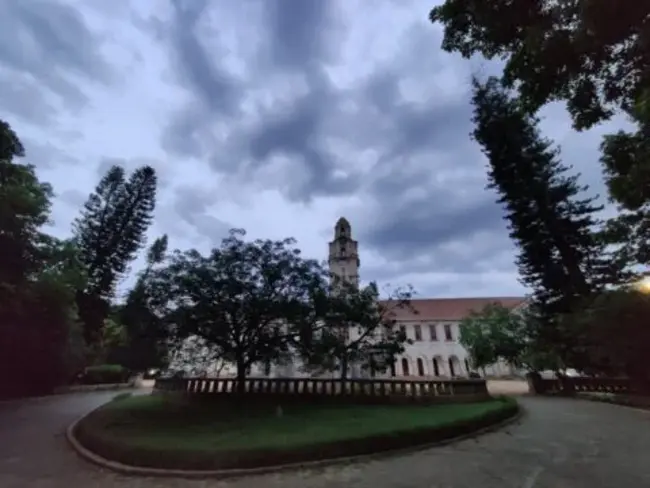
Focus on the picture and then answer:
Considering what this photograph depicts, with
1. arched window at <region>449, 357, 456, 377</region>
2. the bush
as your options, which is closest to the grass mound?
the bush

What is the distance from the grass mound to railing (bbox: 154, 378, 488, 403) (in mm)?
759

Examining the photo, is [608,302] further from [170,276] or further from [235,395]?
[170,276]

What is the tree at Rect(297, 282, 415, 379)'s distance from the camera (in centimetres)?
1179

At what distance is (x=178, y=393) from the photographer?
1338cm

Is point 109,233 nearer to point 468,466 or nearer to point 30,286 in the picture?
point 30,286

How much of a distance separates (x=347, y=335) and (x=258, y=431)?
6624 mm

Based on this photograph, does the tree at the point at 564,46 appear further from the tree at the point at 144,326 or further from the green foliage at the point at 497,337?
the green foliage at the point at 497,337

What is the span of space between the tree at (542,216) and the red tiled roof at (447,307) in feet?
79.3

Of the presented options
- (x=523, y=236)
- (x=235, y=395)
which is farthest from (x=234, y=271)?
(x=523, y=236)

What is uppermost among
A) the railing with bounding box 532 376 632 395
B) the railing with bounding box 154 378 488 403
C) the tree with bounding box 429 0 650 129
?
the tree with bounding box 429 0 650 129

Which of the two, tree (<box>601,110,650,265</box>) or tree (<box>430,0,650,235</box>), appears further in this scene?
tree (<box>601,110,650,265</box>)

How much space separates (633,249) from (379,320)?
30.4 ft

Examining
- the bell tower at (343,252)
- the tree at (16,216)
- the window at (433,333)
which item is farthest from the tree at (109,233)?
the window at (433,333)

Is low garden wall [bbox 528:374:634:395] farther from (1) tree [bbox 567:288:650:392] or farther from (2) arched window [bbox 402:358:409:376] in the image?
(2) arched window [bbox 402:358:409:376]
